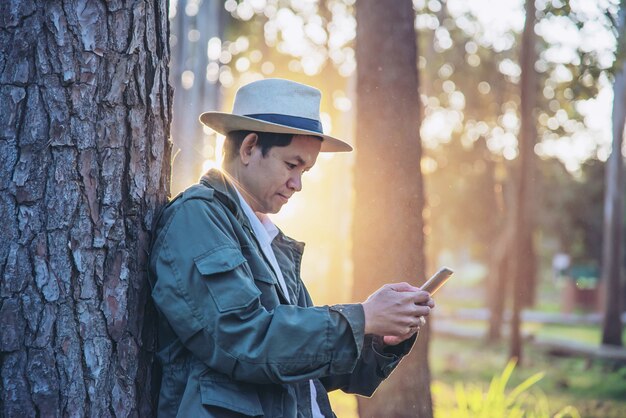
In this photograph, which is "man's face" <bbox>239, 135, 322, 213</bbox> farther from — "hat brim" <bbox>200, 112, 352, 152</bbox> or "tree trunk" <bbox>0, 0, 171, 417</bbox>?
"tree trunk" <bbox>0, 0, 171, 417</bbox>

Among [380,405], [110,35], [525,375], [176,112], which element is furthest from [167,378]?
[176,112]

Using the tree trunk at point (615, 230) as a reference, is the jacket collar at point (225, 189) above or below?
above

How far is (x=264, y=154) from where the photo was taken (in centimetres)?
288

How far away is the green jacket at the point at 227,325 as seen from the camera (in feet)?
7.86

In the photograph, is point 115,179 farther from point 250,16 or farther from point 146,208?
point 250,16

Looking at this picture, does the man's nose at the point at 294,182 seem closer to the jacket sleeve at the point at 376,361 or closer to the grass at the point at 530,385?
the jacket sleeve at the point at 376,361

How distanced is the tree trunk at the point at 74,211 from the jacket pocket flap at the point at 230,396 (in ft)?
1.08

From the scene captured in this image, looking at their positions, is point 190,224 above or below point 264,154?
below

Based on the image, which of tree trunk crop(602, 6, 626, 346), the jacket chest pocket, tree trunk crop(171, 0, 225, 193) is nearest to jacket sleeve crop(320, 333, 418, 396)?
the jacket chest pocket

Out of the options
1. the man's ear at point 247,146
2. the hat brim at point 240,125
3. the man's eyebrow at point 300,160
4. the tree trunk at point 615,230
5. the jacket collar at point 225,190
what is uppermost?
the hat brim at point 240,125

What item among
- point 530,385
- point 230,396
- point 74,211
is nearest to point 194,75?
point 530,385

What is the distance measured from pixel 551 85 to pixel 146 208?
2139cm

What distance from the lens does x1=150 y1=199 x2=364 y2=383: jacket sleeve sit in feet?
7.84

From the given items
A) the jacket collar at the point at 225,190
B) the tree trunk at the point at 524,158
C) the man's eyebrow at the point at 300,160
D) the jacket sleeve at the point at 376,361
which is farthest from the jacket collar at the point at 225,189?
the tree trunk at the point at 524,158
